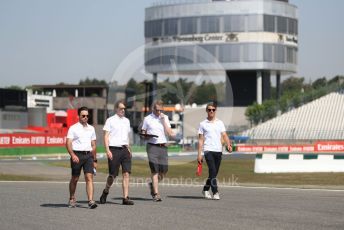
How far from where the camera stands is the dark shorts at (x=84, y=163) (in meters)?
14.7

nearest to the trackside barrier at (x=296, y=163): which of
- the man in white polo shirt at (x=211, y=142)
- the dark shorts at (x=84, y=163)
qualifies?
the man in white polo shirt at (x=211, y=142)

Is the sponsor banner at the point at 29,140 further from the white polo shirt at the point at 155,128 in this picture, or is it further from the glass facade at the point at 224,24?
the glass facade at the point at 224,24

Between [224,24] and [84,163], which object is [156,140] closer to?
[84,163]

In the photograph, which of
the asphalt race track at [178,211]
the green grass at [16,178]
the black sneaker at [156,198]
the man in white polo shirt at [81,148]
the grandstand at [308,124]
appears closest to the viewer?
the asphalt race track at [178,211]

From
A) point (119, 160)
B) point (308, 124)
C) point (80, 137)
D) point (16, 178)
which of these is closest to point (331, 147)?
point (308, 124)

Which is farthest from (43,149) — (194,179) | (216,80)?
(216,80)

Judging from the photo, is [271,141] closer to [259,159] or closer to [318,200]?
[259,159]

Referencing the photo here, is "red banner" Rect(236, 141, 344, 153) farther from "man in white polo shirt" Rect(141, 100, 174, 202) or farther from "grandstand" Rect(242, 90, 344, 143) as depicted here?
"man in white polo shirt" Rect(141, 100, 174, 202)

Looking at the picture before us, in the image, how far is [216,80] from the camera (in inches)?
4459

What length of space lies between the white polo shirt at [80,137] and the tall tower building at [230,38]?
90.9 metres

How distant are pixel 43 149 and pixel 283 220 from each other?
141ft

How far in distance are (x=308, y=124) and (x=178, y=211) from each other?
6890 cm

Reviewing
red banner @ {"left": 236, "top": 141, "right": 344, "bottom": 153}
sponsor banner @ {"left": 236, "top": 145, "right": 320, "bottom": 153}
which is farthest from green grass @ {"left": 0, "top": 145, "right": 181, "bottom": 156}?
red banner @ {"left": 236, "top": 141, "right": 344, "bottom": 153}

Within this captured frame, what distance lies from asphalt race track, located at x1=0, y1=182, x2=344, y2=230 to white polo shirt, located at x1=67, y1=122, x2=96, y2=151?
1054 mm
